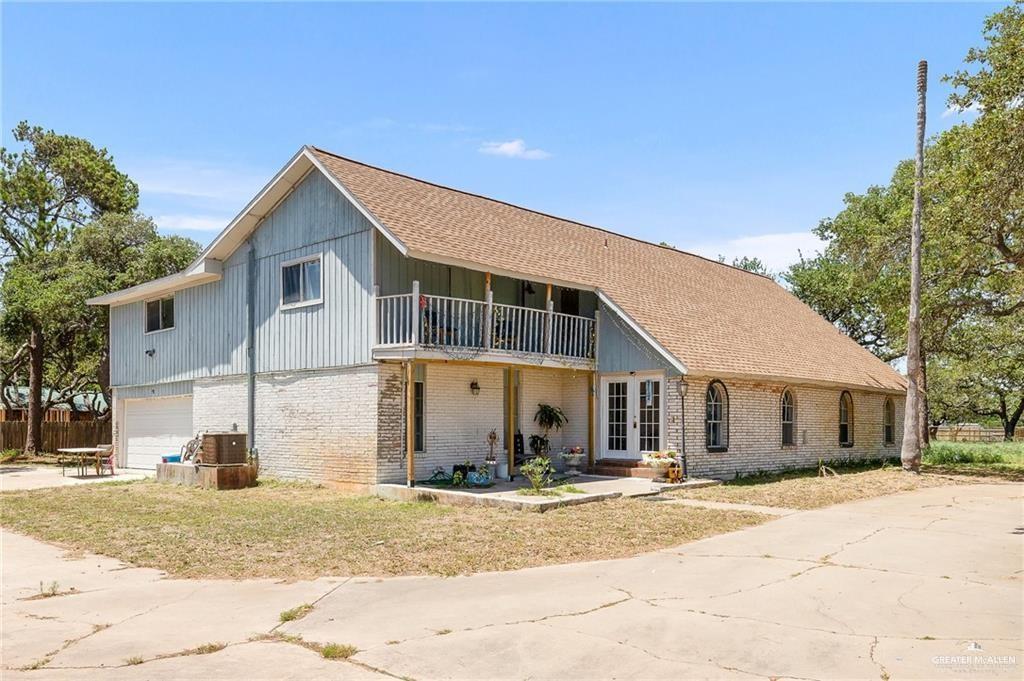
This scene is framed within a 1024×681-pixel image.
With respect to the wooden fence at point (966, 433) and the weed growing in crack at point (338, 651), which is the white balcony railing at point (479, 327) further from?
the wooden fence at point (966, 433)

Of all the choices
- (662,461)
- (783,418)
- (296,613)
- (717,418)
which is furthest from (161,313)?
(296,613)

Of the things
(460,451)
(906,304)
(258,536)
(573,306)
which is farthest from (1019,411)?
(258,536)

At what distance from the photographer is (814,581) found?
Result: 8.16 metres

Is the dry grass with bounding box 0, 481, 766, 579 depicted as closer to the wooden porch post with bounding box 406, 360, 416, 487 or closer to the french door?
the wooden porch post with bounding box 406, 360, 416, 487

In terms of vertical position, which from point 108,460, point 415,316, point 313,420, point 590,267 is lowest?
point 108,460

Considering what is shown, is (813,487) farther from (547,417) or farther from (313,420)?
(313,420)

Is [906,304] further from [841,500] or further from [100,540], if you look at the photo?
[100,540]

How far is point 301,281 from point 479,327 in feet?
13.8

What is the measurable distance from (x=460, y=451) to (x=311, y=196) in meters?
6.54

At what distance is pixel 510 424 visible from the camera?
1778cm

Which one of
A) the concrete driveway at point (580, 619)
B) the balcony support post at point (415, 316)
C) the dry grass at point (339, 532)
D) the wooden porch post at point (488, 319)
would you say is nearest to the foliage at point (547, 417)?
the wooden porch post at point (488, 319)

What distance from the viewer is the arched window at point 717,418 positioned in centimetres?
1856

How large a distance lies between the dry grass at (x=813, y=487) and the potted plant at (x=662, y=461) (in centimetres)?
81

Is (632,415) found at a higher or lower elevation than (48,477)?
higher
